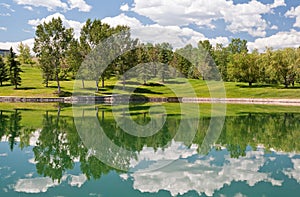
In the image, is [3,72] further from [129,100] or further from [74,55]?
[129,100]

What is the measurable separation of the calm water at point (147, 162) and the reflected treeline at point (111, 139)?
1.4 inches

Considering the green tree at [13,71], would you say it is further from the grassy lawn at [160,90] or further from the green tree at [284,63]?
the green tree at [284,63]

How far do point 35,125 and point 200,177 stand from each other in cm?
1495

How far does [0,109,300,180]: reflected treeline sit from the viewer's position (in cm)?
1281

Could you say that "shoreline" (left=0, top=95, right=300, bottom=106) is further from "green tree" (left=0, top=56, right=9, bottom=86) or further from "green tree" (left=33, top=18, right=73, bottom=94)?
"green tree" (left=0, top=56, right=9, bottom=86)

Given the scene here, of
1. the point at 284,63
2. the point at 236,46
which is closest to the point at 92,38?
the point at 284,63

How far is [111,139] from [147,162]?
17.3 ft

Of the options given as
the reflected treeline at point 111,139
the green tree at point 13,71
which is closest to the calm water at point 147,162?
the reflected treeline at point 111,139

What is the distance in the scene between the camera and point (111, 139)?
18.1 m

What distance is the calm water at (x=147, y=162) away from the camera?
9836mm

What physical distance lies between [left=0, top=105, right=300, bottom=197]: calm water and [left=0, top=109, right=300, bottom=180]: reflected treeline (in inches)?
1.4

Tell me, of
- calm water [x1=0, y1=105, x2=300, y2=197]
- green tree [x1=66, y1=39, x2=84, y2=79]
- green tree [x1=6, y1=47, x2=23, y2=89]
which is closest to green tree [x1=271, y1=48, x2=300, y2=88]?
green tree [x1=66, y1=39, x2=84, y2=79]

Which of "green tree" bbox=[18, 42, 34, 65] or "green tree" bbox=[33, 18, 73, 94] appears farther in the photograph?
"green tree" bbox=[18, 42, 34, 65]

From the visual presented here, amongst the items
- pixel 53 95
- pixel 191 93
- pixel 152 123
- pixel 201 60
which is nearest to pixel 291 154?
pixel 152 123
